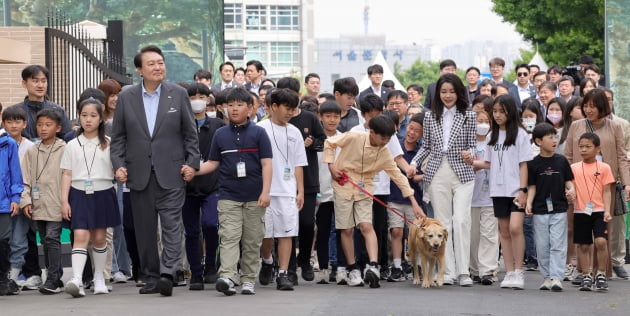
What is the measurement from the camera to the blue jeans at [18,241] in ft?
40.1

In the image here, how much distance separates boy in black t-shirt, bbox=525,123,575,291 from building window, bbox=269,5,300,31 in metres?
153

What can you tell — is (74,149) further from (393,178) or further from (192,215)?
(393,178)

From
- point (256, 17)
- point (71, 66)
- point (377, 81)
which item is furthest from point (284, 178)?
point (256, 17)

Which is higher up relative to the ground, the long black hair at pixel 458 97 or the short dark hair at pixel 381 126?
the long black hair at pixel 458 97

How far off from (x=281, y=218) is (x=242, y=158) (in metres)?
0.80

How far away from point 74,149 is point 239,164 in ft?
4.88

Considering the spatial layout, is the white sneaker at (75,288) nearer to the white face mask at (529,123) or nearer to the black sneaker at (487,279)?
the black sneaker at (487,279)

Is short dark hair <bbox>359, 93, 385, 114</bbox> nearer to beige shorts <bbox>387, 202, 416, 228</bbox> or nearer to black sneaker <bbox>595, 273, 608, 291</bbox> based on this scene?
beige shorts <bbox>387, 202, 416, 228</bbox>

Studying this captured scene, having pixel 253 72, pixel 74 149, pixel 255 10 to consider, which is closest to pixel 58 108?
pixel 74 149

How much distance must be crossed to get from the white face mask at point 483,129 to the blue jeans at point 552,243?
1051mm

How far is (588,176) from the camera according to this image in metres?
13.1

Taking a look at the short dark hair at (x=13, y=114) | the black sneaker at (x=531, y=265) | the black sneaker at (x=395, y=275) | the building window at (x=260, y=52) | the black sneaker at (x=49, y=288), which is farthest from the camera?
the building window at (x=260, y=52)

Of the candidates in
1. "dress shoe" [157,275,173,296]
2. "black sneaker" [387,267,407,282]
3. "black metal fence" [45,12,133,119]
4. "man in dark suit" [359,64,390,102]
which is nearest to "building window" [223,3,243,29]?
"man in dark suit" [359,64,390,102]

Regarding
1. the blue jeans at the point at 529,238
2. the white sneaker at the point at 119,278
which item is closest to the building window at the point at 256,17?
the blue jeans at the point at 529,238
